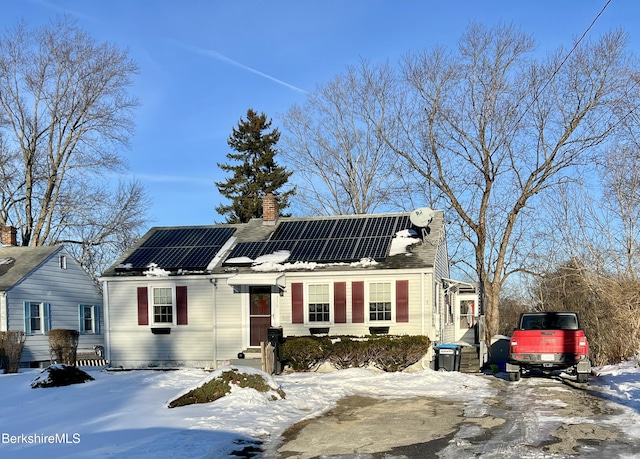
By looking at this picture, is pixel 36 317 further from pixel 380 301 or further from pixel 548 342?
pixel 548 342

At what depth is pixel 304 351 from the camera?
17.8 meters

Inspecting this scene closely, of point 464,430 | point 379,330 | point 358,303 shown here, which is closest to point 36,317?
point 358,303

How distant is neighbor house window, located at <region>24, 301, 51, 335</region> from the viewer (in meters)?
25.4

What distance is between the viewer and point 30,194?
34500mm

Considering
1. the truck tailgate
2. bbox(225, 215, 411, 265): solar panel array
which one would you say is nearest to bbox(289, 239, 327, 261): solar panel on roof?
bbox(225, 215, 411, 265): solar panel array

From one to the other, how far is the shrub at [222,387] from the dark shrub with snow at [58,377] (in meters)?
4.58

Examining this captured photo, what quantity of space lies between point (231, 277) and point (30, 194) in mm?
20426

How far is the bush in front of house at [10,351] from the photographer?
1953 centimetres

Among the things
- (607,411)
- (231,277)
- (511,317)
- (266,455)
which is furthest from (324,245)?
(511,317)

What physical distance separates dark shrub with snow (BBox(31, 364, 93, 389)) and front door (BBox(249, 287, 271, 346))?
20.8 ft

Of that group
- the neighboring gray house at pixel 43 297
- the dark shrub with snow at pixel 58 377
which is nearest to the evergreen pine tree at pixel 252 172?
the neighboring gray house at pixel 43 297

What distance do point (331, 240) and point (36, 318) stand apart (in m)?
14.1

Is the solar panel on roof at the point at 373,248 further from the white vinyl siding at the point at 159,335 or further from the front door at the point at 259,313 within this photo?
the white vinyl siding at the point at 159,335

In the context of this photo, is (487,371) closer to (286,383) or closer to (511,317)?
(286,383)
